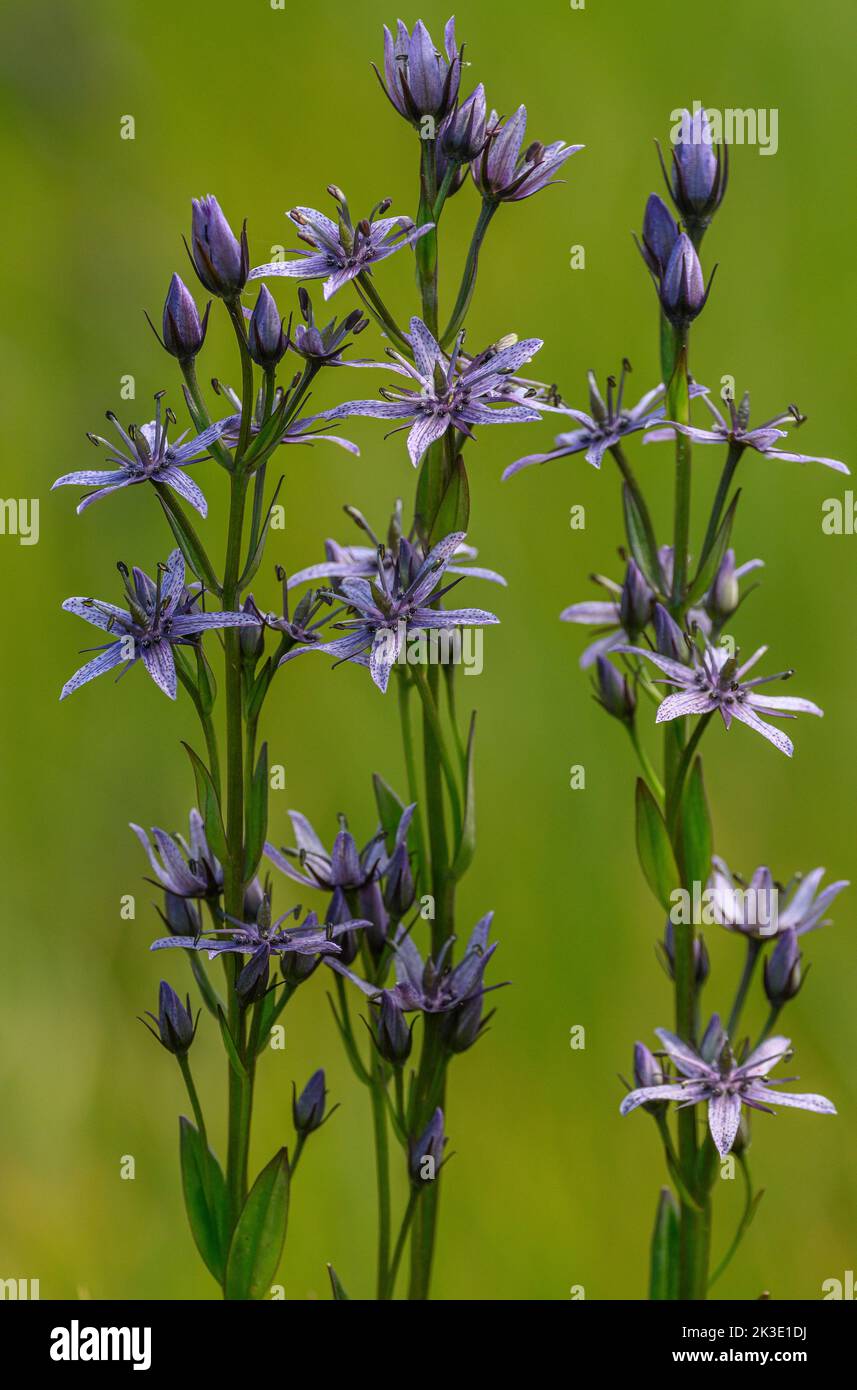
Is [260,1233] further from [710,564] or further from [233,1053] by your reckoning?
[710,564]

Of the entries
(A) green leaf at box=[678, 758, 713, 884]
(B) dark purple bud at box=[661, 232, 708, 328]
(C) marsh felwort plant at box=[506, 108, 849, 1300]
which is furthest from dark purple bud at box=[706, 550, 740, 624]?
(B) dark purple bud at box=[661, 232, 708, 328]

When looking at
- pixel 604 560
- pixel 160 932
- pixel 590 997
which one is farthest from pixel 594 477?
pixel 160 932

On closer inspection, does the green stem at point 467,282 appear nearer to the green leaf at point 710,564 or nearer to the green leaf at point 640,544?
the green leaf at point 640,544

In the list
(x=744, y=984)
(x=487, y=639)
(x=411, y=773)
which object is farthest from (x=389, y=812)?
(x=487, y=639)

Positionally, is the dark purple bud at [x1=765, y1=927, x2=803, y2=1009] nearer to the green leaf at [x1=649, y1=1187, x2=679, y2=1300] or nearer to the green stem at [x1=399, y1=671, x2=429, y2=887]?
the green leaf at [x1=649, y1=1187, x2=679, y2=1300]

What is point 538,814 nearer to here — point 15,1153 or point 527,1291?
point 527,1291

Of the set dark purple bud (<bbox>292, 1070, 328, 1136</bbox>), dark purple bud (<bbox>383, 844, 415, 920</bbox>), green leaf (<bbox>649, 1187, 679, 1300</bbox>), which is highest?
dark purple bud (<bbox>383, 844, 415, 920</bbox>)
